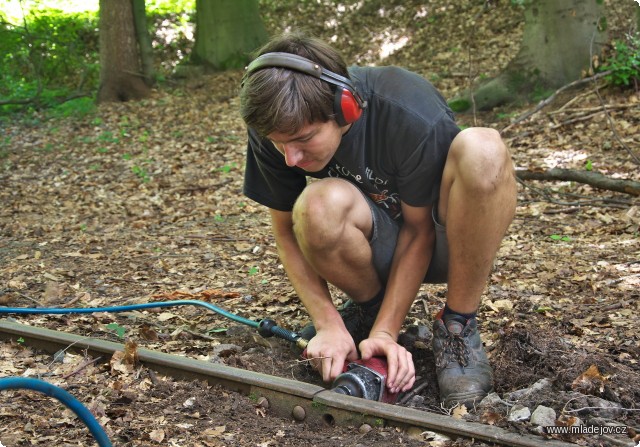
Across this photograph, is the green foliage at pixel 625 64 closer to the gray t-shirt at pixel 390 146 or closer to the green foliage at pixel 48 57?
the gray t-shirt at pixel 390 146

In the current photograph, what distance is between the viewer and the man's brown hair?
8.48 ft

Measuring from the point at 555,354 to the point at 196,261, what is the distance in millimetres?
2992

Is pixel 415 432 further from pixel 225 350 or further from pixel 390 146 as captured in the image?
pixel 225 350

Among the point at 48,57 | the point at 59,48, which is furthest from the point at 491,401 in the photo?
the point at 48,57

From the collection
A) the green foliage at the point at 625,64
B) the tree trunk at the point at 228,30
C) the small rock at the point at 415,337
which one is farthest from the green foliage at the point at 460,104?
the small rock at the point at 415,337

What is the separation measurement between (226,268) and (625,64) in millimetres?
4885

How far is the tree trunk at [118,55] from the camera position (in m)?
11.5

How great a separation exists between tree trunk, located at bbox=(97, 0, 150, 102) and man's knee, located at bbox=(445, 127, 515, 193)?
978cm

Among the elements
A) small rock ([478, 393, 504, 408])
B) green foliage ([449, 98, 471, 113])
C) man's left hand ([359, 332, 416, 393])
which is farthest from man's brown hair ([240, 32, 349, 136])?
green foliage ([449, 98, 471, 113])

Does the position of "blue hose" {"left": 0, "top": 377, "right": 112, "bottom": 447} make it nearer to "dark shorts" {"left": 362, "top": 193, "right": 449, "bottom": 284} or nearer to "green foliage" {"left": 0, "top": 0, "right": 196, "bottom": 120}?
"dark shorts" {"left": 362, "top": 193, "right": 449, "bottom": 284}

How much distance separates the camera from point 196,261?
17.5ft

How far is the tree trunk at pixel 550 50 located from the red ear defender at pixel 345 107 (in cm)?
610

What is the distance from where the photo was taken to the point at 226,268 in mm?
5129

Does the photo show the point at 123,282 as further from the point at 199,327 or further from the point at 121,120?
the point at 121,120
